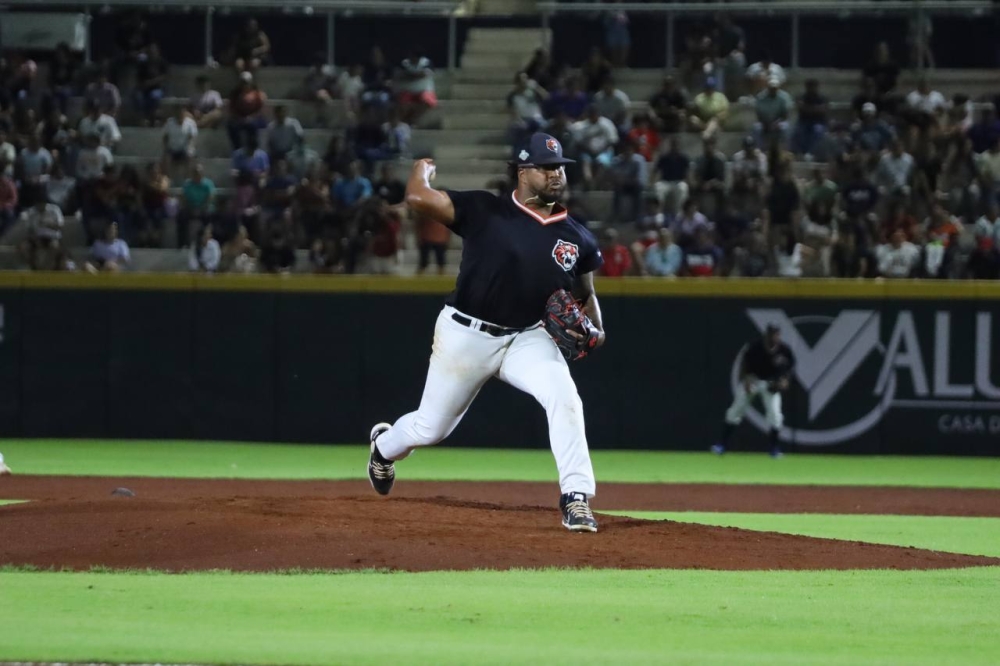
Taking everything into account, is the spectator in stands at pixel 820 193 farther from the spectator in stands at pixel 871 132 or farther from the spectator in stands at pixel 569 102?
the spectator in stands at pixel 569 102

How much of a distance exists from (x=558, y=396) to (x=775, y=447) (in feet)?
35.7

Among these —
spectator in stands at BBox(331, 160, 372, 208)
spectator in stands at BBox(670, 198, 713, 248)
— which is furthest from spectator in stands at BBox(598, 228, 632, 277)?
spectator in stands at BBox(331, 160, 372, 208)

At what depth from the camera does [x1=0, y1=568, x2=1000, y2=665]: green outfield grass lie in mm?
5824

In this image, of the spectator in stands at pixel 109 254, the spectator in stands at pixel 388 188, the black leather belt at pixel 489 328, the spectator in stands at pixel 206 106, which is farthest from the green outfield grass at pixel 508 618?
the spectator in stands at pixel 206 106

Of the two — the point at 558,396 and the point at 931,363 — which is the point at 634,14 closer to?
the point at 931,363

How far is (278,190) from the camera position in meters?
21.6

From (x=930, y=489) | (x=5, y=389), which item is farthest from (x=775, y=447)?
(x=5, y=389)

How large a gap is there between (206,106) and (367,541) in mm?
16477

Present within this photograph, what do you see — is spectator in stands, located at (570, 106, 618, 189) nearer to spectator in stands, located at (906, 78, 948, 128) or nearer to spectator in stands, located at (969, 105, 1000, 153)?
spectator in stands, located at (906, 78, 948, 128)

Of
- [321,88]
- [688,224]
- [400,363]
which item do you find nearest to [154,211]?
[321,88]

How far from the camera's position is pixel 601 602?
699 cm

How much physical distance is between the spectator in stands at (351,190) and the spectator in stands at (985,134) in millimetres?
7838

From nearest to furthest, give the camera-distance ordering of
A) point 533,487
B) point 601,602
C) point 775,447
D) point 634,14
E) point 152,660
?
1. point 152,660
2. point 601,602
3. point 533,487
4. point 775,447
5. point 634,14

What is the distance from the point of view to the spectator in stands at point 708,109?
22.7 m
